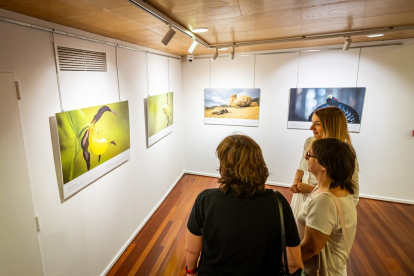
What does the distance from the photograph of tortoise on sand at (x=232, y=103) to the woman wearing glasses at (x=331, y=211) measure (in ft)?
10.4

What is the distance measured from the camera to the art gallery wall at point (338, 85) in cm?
362

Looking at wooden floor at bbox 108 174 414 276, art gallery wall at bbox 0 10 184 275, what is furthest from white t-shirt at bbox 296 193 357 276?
art gallery wall at bbox 0 10 184 275

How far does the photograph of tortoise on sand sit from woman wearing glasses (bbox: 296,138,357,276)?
3164mm

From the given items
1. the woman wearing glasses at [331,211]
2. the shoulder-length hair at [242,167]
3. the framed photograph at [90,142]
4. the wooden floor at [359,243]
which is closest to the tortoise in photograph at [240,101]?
the wooden floor at [359,243]

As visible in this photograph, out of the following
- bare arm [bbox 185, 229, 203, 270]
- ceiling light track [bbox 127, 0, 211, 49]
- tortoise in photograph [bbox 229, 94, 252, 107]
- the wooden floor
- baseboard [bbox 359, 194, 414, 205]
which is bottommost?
the wooden floor

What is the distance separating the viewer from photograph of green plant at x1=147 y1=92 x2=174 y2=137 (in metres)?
3.36

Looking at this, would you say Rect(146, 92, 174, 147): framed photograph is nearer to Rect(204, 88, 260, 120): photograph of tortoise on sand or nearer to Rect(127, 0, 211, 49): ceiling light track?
Rect(204, 88, 260, 120): photograph of tortoise on sand

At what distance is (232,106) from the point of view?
4.56 metres

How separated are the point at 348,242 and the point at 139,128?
266 centimetres

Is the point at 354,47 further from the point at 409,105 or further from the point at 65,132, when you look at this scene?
the point at 65,132

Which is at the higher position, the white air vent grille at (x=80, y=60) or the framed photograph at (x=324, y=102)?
the white air vent grille at (x=80, y=60)

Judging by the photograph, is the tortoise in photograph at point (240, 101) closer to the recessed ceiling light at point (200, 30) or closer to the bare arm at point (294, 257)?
the recessed ceiling light at point (200, 30)

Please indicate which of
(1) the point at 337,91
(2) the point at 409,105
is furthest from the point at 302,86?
(2) the point at 409,105

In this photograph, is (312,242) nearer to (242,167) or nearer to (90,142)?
(242,167)
